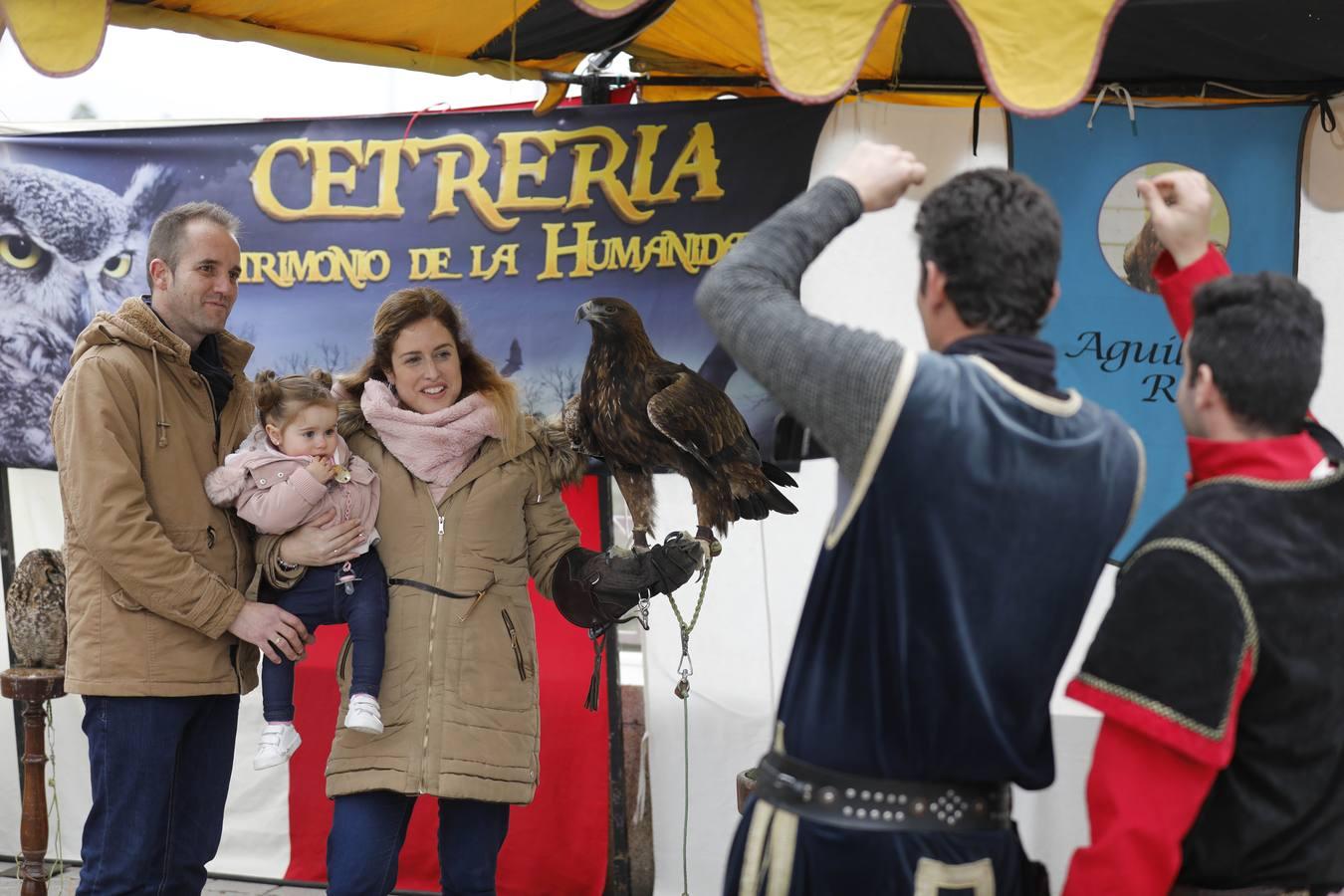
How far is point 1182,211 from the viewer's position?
1.97m

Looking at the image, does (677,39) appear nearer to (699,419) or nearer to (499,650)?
(699,419)

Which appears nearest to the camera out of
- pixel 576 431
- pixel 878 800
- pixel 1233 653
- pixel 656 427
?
pixel 1233 653

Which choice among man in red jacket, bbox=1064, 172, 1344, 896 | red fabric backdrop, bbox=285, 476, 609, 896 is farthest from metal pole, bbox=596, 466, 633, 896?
man in red jacket, bbox=1064, 172, 1344, 896

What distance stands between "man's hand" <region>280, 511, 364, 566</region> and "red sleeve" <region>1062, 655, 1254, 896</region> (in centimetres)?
172

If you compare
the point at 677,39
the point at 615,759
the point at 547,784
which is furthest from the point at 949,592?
the point at 547,784

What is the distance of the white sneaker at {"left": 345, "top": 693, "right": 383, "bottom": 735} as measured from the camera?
2710 mm

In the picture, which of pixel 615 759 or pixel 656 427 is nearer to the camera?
pixel 656 427

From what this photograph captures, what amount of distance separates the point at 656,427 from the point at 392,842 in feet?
3.72

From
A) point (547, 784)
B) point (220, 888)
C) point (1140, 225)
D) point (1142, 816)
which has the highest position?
point (1140, 225)

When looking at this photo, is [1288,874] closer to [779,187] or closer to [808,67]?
[808,67]

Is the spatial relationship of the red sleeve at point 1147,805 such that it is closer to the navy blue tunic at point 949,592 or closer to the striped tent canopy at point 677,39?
the navy blue tunic at point 949,592

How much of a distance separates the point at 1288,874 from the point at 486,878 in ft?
5.85

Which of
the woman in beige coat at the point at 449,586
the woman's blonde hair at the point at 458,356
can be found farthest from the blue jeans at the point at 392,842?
the woman's blonde hair at the point at 458,356

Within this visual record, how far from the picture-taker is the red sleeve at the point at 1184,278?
1.99 metres
